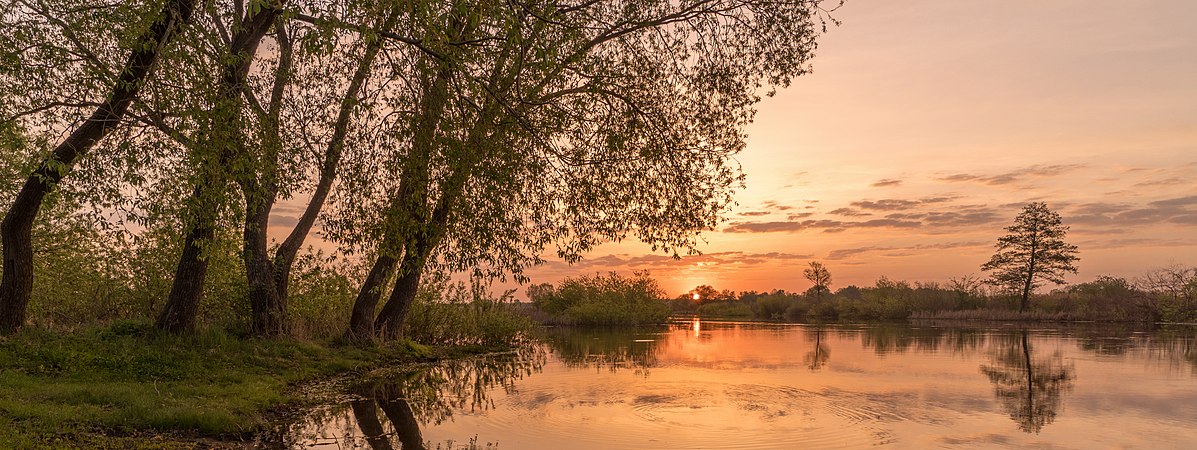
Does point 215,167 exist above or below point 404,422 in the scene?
above

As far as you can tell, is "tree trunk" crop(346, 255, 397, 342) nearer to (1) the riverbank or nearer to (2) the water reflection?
(1) the riverbank

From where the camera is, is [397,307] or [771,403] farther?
[397,307]

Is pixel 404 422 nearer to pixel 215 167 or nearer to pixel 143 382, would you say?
pixel 215 167

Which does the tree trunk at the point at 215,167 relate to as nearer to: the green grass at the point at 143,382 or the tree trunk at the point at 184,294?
the tree trunk at the point at 184,294

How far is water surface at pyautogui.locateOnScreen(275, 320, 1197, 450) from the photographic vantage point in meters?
10.0

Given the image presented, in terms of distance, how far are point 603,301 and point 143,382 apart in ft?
118

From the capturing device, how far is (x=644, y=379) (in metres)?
16.6

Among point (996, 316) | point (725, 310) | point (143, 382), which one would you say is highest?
point (996, 316)

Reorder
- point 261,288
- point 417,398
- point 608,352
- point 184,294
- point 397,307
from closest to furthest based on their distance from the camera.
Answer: point 417,398
point 184,294
point 261,288
point 397,307
point 608,352

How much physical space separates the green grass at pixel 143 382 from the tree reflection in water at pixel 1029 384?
1154 cm

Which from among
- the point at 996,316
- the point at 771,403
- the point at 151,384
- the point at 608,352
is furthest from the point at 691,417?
the point at 996,316

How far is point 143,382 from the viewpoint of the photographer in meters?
12.3

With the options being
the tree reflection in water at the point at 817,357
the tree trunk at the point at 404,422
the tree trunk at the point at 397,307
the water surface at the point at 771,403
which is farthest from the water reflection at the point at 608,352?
the tree trunk at the point at 404,422

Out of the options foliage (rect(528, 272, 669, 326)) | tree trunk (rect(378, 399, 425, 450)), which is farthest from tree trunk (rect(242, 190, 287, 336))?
foliage (rect(528, 272, 669, 326))
